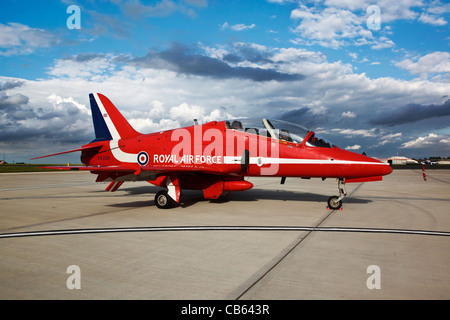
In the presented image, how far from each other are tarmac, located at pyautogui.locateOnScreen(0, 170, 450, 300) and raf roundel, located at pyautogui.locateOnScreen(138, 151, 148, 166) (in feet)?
11.1

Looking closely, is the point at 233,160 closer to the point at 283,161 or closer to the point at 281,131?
the point at 283,161

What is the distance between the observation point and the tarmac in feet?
11.1

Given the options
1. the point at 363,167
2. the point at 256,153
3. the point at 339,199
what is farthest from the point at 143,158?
the point at 363,167

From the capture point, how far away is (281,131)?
31.8 ft

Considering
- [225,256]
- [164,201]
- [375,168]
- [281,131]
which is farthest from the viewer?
[281,131]

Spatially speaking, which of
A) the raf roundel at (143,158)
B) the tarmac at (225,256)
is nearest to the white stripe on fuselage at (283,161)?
the tarmac at (225,256)

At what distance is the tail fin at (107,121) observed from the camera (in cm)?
1305

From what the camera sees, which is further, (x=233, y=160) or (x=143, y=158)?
(x=143, y=158)

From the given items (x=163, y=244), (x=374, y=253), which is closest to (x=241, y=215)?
(x=163, y=244)

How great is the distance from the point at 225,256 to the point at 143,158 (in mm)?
7772

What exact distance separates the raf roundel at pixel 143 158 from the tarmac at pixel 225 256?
3398 mm

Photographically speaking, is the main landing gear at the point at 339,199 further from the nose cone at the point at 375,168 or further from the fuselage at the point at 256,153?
the nose cone at the point at 375,168
